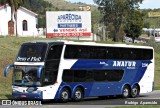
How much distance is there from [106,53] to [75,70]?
3063mm

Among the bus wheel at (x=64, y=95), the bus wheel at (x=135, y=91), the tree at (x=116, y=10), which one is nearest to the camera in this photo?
the bus wheel at (x=64, y=95)

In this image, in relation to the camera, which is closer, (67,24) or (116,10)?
(67,24)

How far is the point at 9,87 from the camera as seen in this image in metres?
35.9

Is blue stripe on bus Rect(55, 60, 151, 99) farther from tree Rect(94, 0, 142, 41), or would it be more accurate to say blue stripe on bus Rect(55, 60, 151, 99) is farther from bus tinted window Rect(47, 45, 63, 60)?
tree Rect(94, 0, 142, 41)

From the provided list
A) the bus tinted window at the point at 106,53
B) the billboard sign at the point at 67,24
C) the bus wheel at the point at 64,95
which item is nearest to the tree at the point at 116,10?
the billboard sign at the point at 67,24

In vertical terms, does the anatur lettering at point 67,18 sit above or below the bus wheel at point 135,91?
above

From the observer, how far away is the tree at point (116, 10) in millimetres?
91250

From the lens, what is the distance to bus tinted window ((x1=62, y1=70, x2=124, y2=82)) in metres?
26.7

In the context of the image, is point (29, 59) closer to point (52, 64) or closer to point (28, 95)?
point (52, 64)

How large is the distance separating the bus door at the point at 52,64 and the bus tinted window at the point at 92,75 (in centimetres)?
80

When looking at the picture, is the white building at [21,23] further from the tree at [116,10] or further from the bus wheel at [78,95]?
the bus wheel at [78,95]

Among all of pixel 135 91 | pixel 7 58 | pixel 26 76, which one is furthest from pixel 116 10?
pixel 26 76

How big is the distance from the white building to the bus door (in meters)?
56.1

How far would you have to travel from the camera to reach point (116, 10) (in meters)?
92.8
